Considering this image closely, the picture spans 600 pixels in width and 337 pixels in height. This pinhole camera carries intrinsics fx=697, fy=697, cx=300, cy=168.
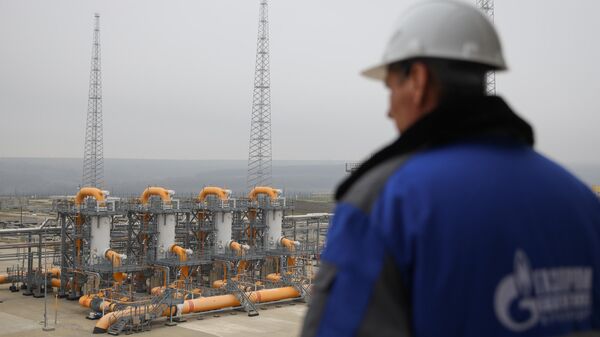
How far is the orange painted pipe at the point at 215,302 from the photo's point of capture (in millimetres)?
26344

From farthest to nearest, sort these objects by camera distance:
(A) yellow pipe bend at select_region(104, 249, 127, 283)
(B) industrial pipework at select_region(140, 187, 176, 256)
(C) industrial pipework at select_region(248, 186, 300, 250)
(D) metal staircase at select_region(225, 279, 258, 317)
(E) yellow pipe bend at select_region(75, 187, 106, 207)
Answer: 1. (C) industrial pipework at select_region(248, 186, 300, 250)
2. (B) industrial pipework at select_region(140, 187, 176, 256)
3. (E) yellow pipe bend at select_region(75, 187, 106, 207)
4. (A) yellow pipe bend at select_region(104, 249, 127, 283)
5. (D) metal staircase at select_region(225, 279, 258, 317)

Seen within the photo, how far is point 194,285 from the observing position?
33.9m

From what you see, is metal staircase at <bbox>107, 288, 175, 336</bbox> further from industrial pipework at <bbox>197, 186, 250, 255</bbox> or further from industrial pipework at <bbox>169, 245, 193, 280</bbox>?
industrial pipework at <bbox>197, 186, 250, 255</bbox>

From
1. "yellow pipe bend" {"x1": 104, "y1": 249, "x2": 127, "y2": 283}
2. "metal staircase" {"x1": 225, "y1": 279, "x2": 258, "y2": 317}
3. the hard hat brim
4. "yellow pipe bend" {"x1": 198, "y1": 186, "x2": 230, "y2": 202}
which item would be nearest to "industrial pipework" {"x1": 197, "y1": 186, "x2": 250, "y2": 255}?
"yellow pipe bend" {"x1": 198, "y1": 186, "x2": 230, "y2": 202}

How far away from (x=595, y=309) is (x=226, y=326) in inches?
1043

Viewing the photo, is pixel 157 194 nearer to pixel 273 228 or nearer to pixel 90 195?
pixel 90 195

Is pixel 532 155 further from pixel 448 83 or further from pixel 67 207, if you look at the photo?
pixel 67 207

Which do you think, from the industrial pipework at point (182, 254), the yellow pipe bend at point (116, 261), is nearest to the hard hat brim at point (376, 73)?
the yellow pipe bend at point (116, 261)

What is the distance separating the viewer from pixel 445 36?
2309mm

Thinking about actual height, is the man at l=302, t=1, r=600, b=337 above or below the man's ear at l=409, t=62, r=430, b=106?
below

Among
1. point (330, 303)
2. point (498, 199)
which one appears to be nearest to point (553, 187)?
point (498, 199)

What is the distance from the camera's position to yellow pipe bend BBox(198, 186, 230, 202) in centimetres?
3681

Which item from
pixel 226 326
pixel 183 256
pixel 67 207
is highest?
pixel 67 207

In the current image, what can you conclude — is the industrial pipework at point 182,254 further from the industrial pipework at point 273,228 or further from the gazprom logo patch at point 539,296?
the gazprom logo patch at point 539,296
